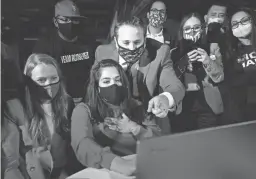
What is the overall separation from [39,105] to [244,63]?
6.36ft

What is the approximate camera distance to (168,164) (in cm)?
98

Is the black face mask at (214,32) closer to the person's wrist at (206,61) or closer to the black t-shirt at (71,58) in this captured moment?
the person's wrist at (206,61)

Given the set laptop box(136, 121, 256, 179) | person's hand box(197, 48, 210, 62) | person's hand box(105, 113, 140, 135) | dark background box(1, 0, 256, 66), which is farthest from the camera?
person's hand box(197, 48, 210, 62)

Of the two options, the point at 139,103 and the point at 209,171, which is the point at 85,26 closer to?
the point at 139,103

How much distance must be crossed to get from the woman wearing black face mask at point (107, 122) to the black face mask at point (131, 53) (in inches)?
3.4

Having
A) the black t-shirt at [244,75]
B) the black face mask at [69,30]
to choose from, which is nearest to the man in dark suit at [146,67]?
the black face mask at [69,30]

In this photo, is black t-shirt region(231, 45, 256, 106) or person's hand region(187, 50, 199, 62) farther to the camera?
black t-shirt region(231, 45, 256, 106)

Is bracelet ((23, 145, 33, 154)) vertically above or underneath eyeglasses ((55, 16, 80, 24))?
underneath

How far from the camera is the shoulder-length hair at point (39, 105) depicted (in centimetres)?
221

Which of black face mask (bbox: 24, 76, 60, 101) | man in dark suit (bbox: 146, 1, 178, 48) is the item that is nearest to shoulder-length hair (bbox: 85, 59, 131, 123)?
black face mask (bbox: 24, 76, 60, 101)

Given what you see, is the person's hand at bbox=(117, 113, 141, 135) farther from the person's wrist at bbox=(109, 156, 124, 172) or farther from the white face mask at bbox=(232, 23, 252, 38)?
the white face mask at bbox=(232, 23, 252, 38)

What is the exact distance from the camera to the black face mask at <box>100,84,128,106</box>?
2.54 meters

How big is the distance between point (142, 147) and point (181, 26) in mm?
2064

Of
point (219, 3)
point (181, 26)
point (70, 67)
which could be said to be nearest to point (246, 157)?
point (70, 67)
